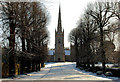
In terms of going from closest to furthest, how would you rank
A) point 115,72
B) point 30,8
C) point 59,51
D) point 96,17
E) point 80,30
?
point 30,8 → point 115,72 → point 96,17 → point 80,30 → point 59,51

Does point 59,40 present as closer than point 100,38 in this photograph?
No

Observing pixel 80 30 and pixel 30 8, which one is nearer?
pixel 30 8

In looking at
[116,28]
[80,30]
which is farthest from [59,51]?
[116,28]

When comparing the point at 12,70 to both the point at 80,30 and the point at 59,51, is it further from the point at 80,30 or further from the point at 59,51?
the point at 59,51

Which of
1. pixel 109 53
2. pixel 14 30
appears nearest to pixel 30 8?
pixel 14 30

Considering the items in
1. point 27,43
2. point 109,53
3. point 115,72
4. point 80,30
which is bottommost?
point 115,72

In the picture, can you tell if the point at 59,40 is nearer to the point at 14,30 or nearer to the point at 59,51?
the point at 59,51

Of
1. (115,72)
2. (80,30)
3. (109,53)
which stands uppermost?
(80,30)

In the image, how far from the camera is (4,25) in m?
19.8

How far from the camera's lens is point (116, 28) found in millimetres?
23422

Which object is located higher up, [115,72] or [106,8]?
[106,8]

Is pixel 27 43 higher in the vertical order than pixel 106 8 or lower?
lower

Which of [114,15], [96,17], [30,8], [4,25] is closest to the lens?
[4,25]

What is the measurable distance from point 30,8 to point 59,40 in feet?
283
